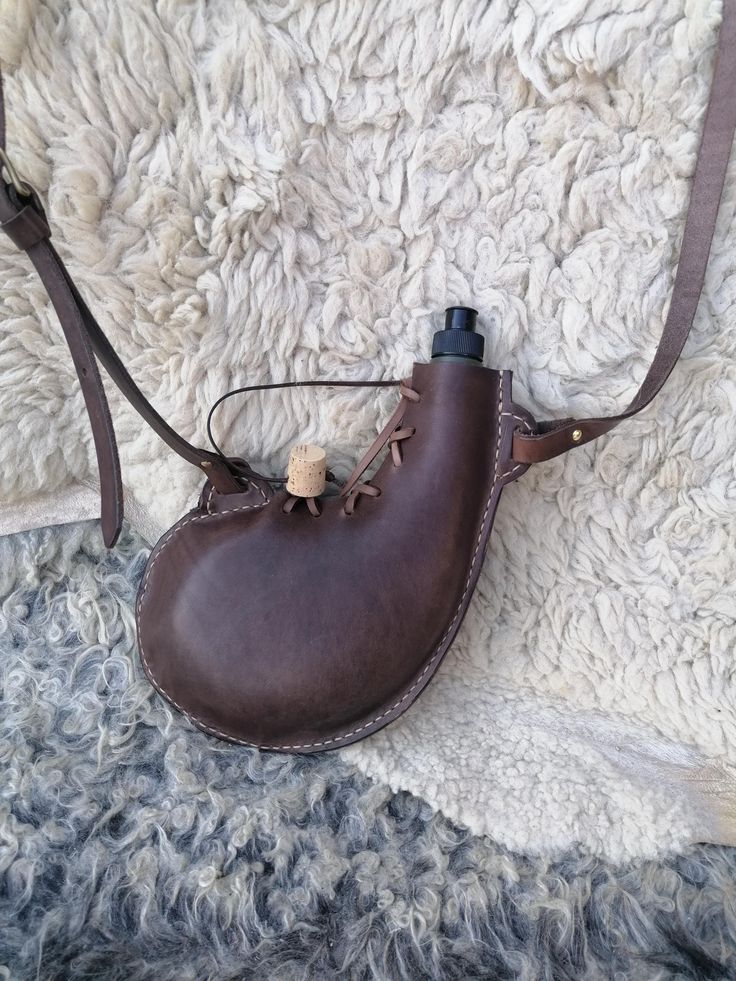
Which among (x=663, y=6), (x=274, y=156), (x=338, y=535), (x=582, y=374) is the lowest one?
(x=338, y=535)

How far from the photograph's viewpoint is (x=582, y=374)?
18.6 inches

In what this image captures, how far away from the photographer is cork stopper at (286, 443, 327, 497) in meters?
0.47

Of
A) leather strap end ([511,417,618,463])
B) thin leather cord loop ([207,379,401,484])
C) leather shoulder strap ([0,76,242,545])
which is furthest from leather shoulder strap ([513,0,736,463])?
leather shoulder strap ([0,76,242,545])

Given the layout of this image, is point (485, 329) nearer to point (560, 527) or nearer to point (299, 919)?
point (560, 527)

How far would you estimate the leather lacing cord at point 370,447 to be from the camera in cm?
48

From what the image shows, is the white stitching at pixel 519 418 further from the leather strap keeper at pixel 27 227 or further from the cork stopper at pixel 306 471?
the leather strap keeper at pixel 27 227

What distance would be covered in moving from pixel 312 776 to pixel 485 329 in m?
0.41

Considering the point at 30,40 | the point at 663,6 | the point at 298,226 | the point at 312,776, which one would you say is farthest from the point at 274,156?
the point at 312,776

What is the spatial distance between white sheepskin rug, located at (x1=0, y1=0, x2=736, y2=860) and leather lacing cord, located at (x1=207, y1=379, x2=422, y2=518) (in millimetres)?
15

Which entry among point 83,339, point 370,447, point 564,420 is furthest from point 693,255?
point 83,339

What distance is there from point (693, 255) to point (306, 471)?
331 mm

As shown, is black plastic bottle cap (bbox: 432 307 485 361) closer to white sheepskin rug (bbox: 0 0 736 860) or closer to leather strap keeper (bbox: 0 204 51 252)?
white sheepskin rug (bbox: 0 0 736 860)

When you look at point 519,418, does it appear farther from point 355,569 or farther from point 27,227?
point 27,227

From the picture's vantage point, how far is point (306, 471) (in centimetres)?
47
